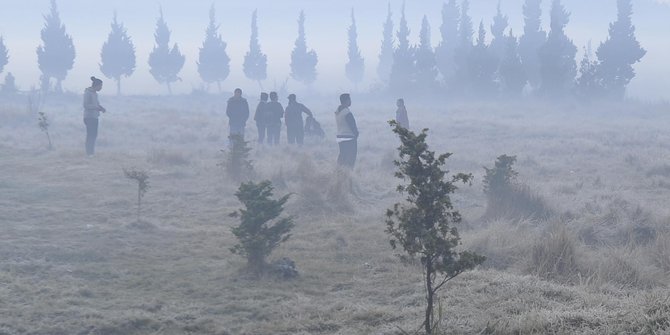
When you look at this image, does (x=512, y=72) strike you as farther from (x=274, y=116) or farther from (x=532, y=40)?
(x=274, y=116)

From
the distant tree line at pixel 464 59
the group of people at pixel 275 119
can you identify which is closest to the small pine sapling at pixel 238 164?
the group of people at pixel 275 119

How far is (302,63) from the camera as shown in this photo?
66.8 meters

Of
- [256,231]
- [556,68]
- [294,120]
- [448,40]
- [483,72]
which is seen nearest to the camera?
[256,231]

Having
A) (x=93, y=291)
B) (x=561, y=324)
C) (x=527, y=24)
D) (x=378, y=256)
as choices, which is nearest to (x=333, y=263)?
(x=378, y=256)

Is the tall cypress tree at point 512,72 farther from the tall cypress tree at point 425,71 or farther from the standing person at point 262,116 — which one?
the standing person at point 262,116

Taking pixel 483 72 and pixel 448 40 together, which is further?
pixel 448 40

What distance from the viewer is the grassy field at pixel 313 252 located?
596cm

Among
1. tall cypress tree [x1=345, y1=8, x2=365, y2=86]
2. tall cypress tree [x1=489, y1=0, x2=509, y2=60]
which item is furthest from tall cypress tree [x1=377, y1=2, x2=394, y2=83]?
tall cypress tree [x1=489, y1=0, x2=509, y2=60]

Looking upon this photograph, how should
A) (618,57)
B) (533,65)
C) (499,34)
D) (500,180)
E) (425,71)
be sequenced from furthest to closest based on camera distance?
1. (499,34)
2. (425,71)
3. (533,65)
4. (618,57)
5. (500,180)

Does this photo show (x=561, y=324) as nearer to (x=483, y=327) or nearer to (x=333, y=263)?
(x=483, y=327)

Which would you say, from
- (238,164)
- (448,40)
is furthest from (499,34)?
(238,164)

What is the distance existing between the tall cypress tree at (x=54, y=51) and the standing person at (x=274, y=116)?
35.5m

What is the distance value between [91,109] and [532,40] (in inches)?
1646

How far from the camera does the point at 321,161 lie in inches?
695
